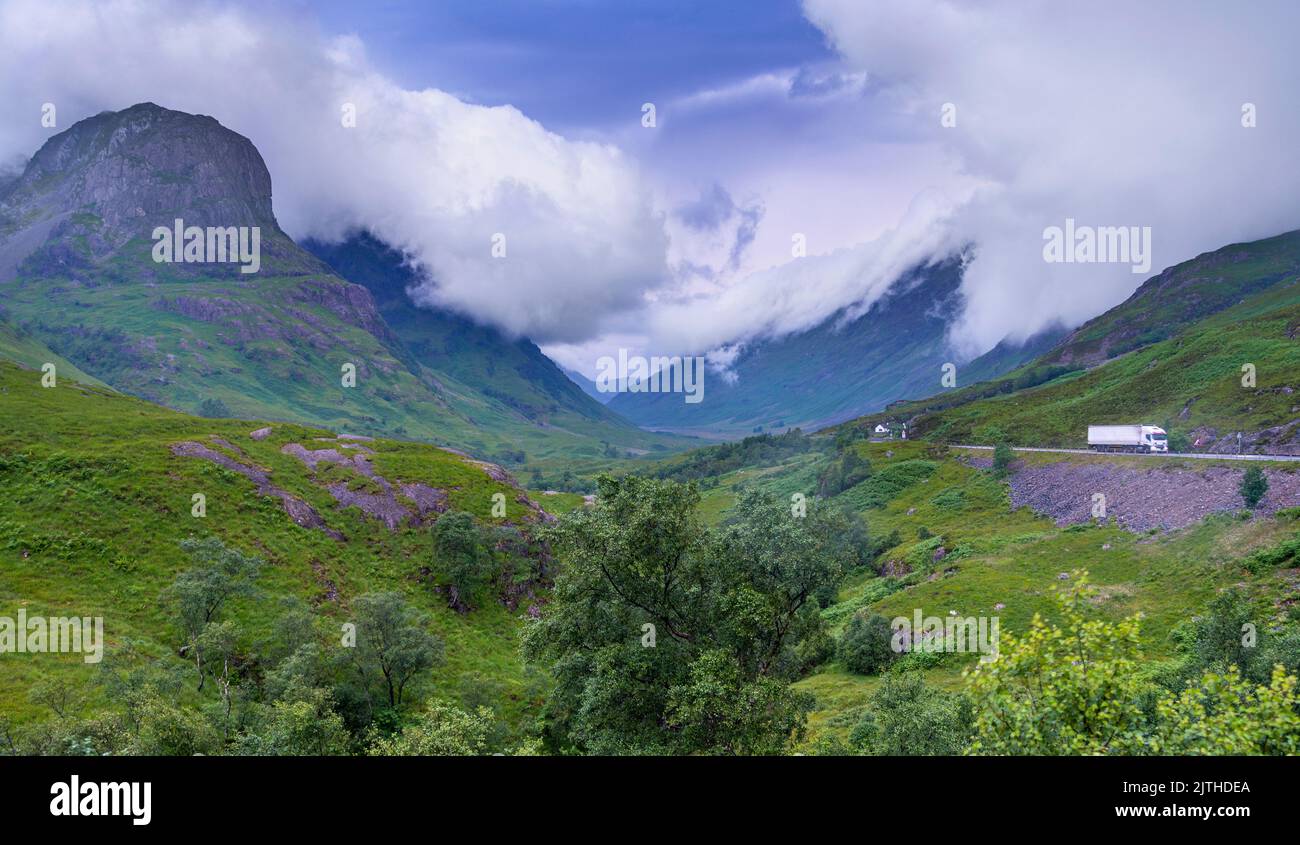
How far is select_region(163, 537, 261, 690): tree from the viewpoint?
46281 millimetres

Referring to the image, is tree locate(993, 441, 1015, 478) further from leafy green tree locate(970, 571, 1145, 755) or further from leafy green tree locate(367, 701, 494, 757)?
leafy green tree locate(367, 701, 494, 757)

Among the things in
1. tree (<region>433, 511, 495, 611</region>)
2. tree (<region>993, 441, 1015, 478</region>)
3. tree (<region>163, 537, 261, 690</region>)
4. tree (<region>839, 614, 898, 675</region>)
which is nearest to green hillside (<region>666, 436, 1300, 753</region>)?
tree (<region>839, 614, 898, 675</region>)

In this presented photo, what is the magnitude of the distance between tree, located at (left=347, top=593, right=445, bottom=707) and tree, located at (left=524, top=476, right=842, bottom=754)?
678 inches

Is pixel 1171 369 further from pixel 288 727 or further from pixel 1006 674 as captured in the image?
pixel 288 727

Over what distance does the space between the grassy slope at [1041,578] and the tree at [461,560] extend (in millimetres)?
41107

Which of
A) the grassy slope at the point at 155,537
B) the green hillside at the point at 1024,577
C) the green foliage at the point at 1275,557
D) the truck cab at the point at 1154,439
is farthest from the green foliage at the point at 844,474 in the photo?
the green foliage at the point at 1275,557

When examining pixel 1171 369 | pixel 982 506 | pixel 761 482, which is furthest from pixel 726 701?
pixel 1171 369

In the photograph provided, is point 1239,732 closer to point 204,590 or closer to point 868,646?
point 868,646

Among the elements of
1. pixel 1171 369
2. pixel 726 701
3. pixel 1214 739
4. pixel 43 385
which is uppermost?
pixel 1171 369

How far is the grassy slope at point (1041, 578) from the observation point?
5038 centimetres

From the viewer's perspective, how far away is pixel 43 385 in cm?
11750

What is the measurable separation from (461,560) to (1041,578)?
68175 millimetres
